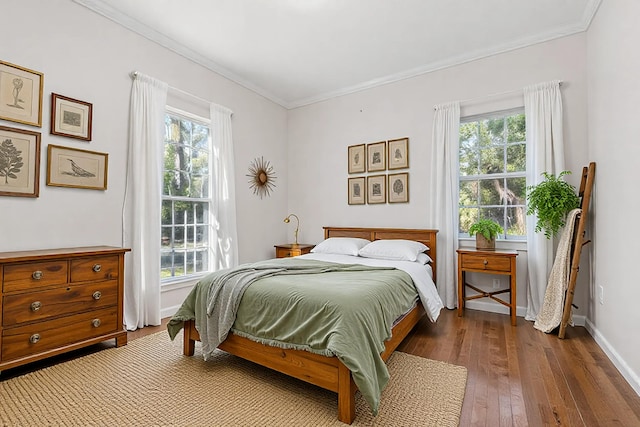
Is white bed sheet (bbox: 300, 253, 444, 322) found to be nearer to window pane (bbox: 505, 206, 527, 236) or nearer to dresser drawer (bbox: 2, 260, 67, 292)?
window pane (bbox: 505, 206, 527, 236)

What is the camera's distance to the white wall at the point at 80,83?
235 centimetres

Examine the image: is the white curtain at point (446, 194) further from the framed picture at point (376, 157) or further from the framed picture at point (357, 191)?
the framed picture at point (357, 191)

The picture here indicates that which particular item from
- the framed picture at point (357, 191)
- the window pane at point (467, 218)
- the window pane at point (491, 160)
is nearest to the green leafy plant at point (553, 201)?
the window pane at point (491, 160)

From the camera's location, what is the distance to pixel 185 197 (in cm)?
366

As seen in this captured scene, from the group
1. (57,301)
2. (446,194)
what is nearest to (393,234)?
(446,194)

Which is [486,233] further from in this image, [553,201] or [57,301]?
[57,301]

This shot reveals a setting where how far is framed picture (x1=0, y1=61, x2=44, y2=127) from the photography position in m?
2.27

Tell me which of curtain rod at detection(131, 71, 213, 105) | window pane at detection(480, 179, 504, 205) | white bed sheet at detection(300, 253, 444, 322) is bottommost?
white bed sheet at detection(300, 253, 444, 322)

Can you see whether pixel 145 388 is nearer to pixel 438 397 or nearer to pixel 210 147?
pixel 438 397

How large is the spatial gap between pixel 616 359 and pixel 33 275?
4.14 metres

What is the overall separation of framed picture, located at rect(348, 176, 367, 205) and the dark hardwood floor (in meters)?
1.87

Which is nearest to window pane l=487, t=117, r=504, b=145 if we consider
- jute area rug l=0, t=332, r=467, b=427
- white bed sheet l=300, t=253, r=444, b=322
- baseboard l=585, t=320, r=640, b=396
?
white bed sheet l=300, t=253, r=444, b=322

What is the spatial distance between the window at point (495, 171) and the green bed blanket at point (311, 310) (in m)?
1.69

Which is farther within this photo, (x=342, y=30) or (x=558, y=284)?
(x=342, y=30)
